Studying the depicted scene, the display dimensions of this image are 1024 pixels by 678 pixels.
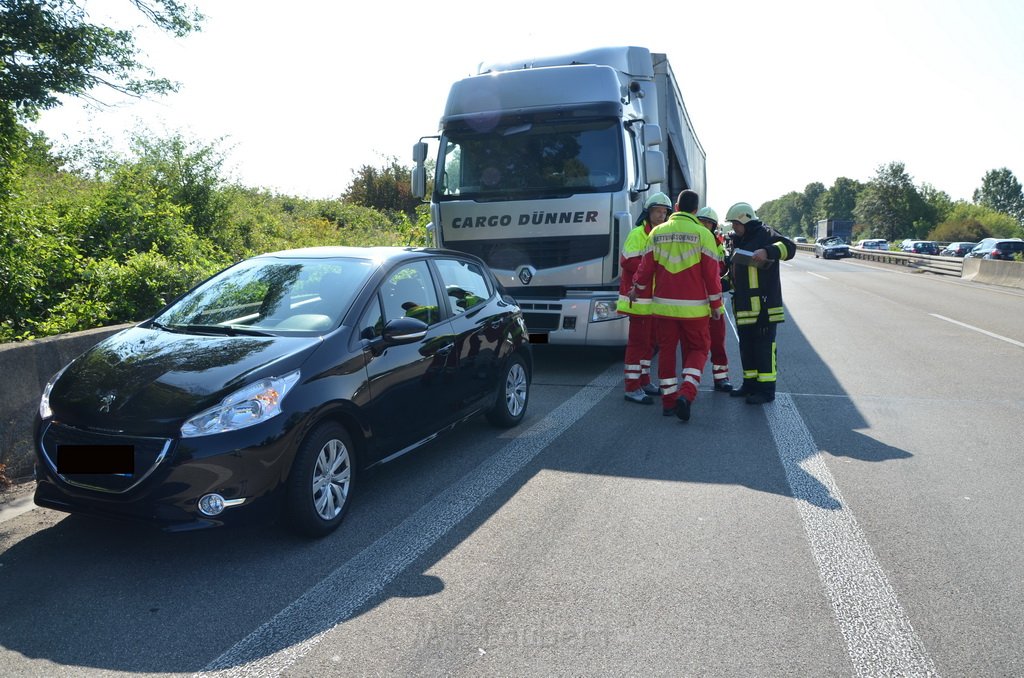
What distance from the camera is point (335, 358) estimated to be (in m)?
4.50

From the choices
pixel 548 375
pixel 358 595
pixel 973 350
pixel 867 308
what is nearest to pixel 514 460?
pixel 358 595

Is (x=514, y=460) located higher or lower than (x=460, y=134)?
lower

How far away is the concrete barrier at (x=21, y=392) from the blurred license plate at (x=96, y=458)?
4.79 ft

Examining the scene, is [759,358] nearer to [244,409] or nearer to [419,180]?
[419,180]

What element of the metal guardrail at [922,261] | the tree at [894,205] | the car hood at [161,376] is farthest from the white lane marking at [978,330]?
the tree at [894,205]

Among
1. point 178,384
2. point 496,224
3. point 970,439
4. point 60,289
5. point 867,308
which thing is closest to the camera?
point 178,384

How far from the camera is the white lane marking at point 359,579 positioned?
3104 mm

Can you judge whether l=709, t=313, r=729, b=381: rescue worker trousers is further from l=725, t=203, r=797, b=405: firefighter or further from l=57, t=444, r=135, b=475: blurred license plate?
l=57, t=444, r=135, b=475: blurred license plate

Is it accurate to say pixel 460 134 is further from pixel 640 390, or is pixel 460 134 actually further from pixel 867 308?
pixel 867 308

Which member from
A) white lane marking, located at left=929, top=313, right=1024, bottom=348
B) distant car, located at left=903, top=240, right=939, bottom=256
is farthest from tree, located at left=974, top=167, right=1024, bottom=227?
white lane marking, located at left=929, top=313, right=1024, bottom=348

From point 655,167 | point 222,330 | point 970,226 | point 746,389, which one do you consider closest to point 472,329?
point 222,330

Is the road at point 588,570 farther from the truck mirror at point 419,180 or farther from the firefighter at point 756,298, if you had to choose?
the truck mirror at point 419,180

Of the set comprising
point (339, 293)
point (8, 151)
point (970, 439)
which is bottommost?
point (970, 439)

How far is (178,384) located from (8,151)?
12.9ft
